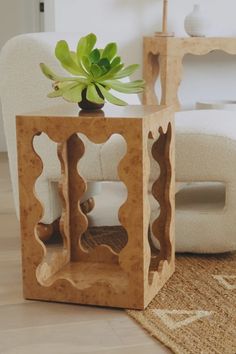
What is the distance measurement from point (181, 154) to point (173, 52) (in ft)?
5.83

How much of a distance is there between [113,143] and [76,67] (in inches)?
13.6

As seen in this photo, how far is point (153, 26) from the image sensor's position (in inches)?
166

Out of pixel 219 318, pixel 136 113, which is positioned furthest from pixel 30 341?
pixel 136 113

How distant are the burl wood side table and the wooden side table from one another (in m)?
1.78

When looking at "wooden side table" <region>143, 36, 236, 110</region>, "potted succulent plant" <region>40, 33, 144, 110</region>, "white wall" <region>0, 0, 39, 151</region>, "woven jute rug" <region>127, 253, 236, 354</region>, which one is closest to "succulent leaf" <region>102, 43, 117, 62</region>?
"potted succulent plant" <region>40, 33, 144, 110</region>

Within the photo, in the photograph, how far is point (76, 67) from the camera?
195 centimetres

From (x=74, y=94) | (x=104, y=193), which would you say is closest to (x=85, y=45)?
(x=74, y=94)

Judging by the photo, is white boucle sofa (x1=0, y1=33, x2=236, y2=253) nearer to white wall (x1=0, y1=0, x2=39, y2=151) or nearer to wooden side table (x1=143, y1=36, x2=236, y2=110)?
wooden side table (x1=143, y1=36, x2=236, y2=110)

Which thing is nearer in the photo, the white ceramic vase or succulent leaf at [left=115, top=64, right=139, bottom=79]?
succulent leaf at [left=115, top=64, right=139, bottom=79]

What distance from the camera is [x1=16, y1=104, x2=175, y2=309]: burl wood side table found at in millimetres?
1818

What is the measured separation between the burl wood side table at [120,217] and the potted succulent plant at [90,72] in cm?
5

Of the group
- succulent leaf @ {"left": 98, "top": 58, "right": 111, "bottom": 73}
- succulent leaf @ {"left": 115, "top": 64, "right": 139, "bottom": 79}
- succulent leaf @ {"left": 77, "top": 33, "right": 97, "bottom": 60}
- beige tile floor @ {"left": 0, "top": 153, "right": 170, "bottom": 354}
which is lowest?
beige tile floor @ {"left": 0, "top": 153, "right": 170, "bottom": 354}

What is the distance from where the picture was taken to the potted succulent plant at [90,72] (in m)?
1.92

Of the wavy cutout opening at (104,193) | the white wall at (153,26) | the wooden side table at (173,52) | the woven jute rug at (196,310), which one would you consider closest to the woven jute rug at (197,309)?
the woven jute rug at (196,310)
